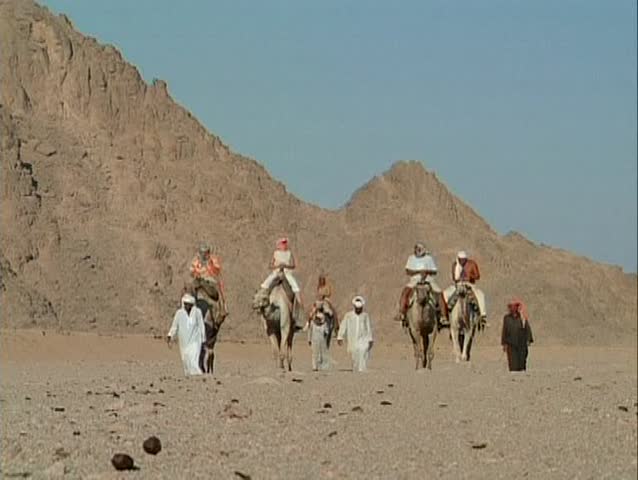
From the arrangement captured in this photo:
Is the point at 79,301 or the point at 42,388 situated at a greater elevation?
the point at 79,301

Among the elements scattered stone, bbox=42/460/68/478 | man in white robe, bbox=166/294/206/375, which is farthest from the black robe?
scattered stone, bbox=42/460/68/478

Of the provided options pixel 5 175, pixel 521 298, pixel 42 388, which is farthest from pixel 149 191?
pixel 42 388

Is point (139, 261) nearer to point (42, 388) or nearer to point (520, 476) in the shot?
point (42, 388)

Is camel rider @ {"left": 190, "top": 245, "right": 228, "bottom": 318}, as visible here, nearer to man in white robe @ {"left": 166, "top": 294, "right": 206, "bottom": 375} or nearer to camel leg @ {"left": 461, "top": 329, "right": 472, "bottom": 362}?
man in white robe @ {"left": 166, "top": 294, "right": 206, "bottom": 375}

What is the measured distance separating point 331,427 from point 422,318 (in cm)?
1182

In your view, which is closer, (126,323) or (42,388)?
(42,388)

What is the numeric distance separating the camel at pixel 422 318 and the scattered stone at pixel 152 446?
13419 millimetres

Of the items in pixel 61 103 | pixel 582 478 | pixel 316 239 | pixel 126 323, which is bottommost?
pixel 582 478

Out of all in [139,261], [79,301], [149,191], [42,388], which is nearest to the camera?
[42,388]

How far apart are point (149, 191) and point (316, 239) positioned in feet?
40.9

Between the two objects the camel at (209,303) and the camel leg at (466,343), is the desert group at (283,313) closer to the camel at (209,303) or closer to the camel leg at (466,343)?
the camel at (209,303)

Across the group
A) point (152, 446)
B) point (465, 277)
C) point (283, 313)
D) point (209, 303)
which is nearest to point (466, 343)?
point (465, 277)

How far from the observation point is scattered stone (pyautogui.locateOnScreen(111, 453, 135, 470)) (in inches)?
457

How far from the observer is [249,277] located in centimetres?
8856
